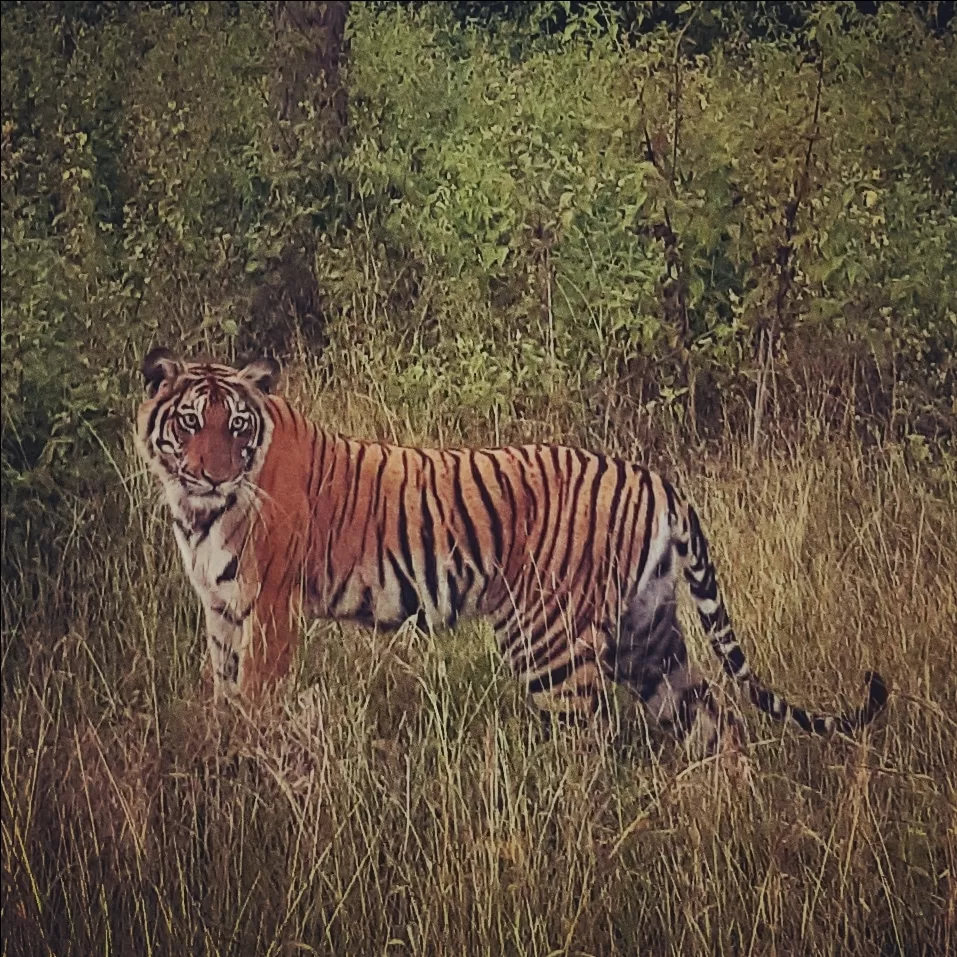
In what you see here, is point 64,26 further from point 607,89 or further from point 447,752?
point 447,752

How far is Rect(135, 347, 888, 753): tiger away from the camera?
2.41 metres

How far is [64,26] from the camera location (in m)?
2.73

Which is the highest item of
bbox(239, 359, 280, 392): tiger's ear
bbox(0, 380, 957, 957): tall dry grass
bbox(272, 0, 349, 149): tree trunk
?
bbox(272, 0, 349, 149): tree trunk

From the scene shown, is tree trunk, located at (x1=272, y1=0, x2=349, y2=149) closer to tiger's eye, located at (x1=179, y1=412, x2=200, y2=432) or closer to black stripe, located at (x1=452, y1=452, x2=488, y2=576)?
tiger's eye, located at (x1=179, y1=412, x2=200, y2=432)

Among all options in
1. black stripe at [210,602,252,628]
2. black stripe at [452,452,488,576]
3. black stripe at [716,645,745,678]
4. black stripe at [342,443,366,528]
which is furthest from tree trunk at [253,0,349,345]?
black stripe at [716,645,745,678]

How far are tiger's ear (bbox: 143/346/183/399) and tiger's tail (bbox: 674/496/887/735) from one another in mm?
943

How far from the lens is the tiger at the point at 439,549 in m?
2.41

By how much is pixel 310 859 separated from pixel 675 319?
44.0 inches

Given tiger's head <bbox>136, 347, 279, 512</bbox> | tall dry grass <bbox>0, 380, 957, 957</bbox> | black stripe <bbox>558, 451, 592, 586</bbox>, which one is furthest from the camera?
tiger's head <bbox>136, 347, 279, 512</bbox>

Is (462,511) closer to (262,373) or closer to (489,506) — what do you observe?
(489,506)

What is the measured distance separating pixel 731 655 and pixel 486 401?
0.59 meters

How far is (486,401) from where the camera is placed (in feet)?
8.16

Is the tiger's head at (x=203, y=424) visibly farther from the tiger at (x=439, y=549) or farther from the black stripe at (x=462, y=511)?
the black stripe at (x=462, y=511)

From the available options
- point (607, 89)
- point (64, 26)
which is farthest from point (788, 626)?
point (64, 26)
